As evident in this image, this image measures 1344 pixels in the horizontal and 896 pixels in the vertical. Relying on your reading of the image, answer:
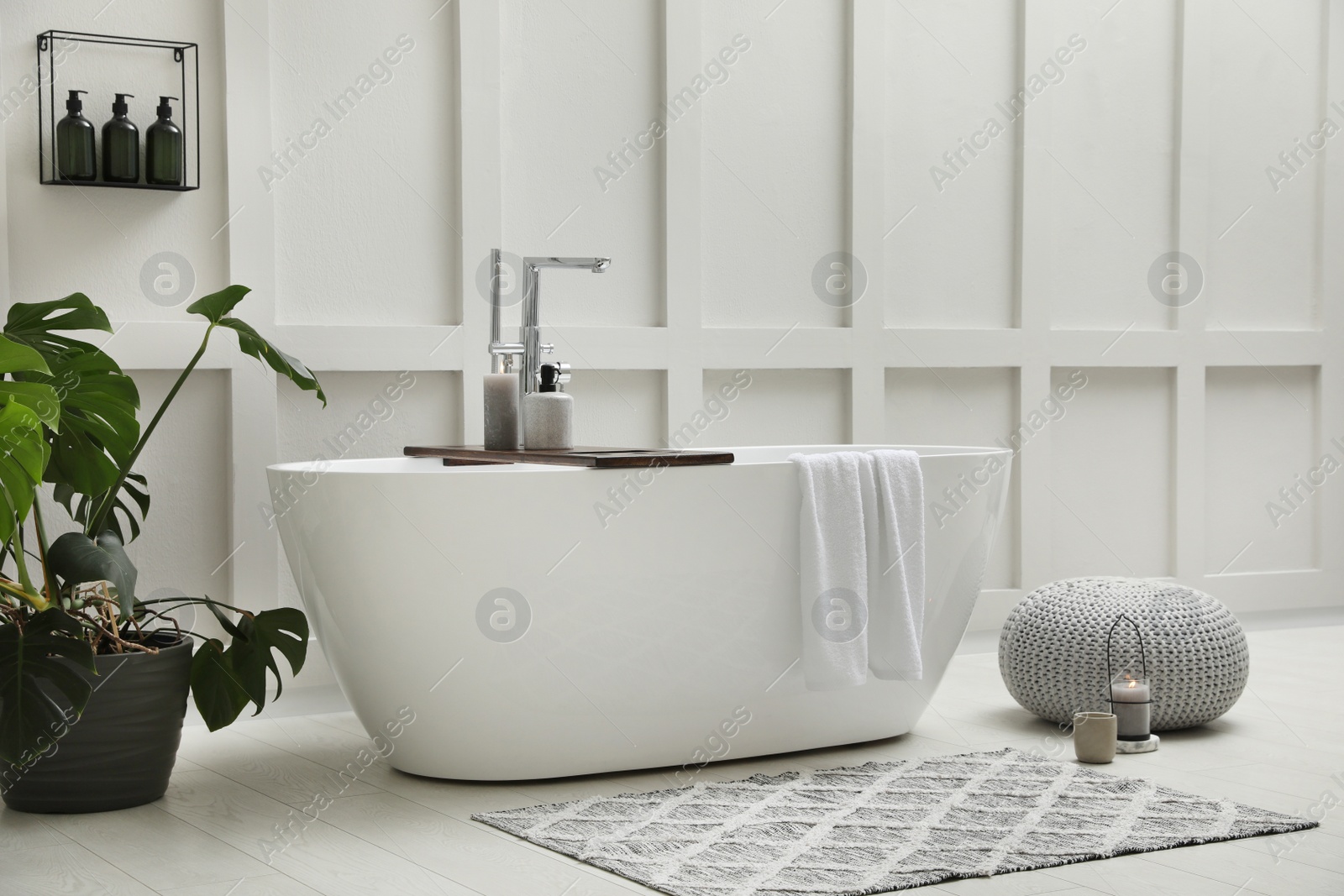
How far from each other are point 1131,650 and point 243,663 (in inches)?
67.2

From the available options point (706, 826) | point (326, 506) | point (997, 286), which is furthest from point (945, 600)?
point (997, 286)

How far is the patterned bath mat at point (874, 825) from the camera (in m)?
2.03

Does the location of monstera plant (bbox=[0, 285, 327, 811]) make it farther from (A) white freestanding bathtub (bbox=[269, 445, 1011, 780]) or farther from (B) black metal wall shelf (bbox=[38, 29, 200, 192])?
(B) black metal wall shelf (bbox=[38, 29, 200, 192])

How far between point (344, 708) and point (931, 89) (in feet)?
7.56

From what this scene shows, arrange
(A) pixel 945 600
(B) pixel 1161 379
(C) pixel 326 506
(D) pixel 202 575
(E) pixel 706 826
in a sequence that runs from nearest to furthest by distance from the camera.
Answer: (E) pixel 706 826
(C) pixel 326 506
(A) pixel 945 600
(D) pixel 202 575
(B) pixel 1161 379

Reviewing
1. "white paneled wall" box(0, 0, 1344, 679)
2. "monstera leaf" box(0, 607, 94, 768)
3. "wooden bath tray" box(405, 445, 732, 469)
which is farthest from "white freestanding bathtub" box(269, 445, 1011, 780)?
"white paneled wall" box(0, 0, 1344, 679)

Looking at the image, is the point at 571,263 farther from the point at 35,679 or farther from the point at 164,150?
the point at 35,679

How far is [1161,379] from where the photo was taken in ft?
14.1

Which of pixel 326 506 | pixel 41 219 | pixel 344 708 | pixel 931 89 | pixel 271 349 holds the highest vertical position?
pixel 931 89

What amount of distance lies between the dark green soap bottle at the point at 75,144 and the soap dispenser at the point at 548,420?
1022 millimetres

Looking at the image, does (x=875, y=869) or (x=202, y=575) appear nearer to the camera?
(x=875, y=869)

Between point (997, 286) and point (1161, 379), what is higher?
point (997, 286)

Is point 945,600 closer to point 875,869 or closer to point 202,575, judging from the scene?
point 875,869

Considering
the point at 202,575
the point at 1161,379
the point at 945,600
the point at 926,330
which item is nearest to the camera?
the point at 945,600
